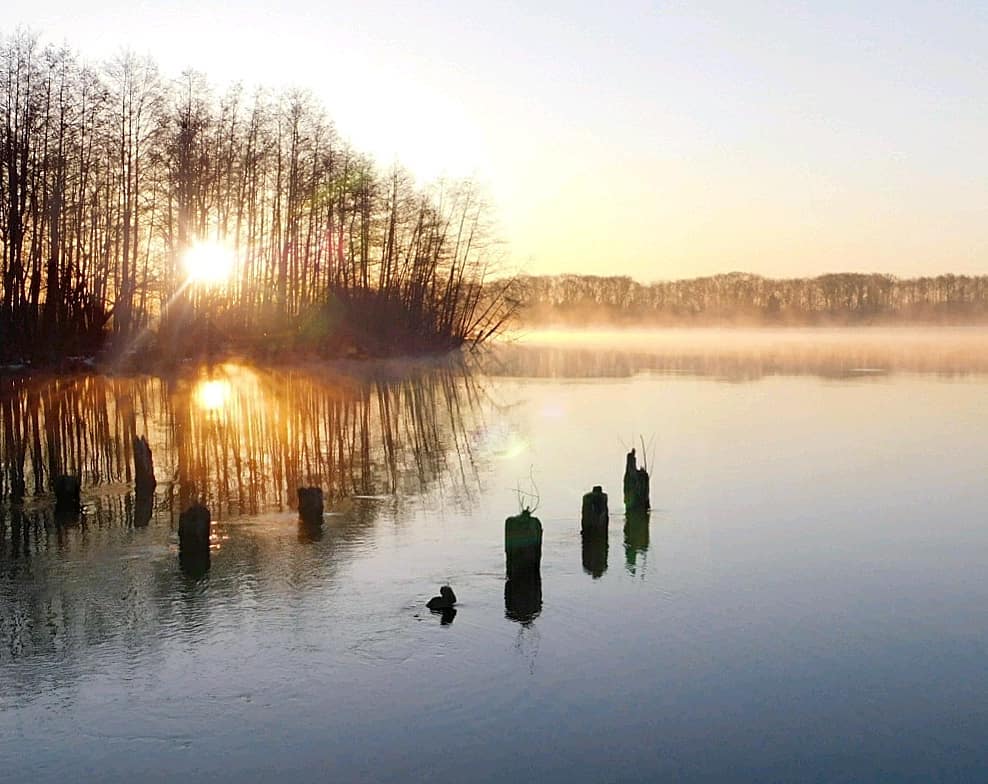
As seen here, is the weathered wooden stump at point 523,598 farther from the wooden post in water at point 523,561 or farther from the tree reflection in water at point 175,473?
the tree reflection in water at point 175,473

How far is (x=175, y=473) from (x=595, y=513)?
1096cm

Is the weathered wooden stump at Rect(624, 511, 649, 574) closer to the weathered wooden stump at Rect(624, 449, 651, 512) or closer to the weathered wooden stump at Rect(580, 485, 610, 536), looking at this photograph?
the weathered wooden stump at Rect(624, 449, 651, 512)

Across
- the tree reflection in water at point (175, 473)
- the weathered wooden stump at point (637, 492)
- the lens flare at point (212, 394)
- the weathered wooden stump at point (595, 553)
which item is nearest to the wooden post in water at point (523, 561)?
the weathered wooden stump at point (595, 553)

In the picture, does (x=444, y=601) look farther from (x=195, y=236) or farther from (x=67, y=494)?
(x=195, y=236)

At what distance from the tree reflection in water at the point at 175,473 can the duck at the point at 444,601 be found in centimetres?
213

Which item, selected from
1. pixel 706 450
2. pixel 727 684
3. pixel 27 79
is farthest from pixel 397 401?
pixel 727 684

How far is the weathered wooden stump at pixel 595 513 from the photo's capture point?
50.0 feet

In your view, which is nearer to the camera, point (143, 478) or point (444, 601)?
point (444, 601)

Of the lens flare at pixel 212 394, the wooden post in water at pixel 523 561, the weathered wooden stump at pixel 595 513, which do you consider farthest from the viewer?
the lens flare at pixel 212 394

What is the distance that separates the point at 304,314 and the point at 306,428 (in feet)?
145

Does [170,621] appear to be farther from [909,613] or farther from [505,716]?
[909,613]

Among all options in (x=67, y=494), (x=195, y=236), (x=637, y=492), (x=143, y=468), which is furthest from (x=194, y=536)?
(x=195, y=236)

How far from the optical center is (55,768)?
7.91 m

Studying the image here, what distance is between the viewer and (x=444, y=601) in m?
11.9
